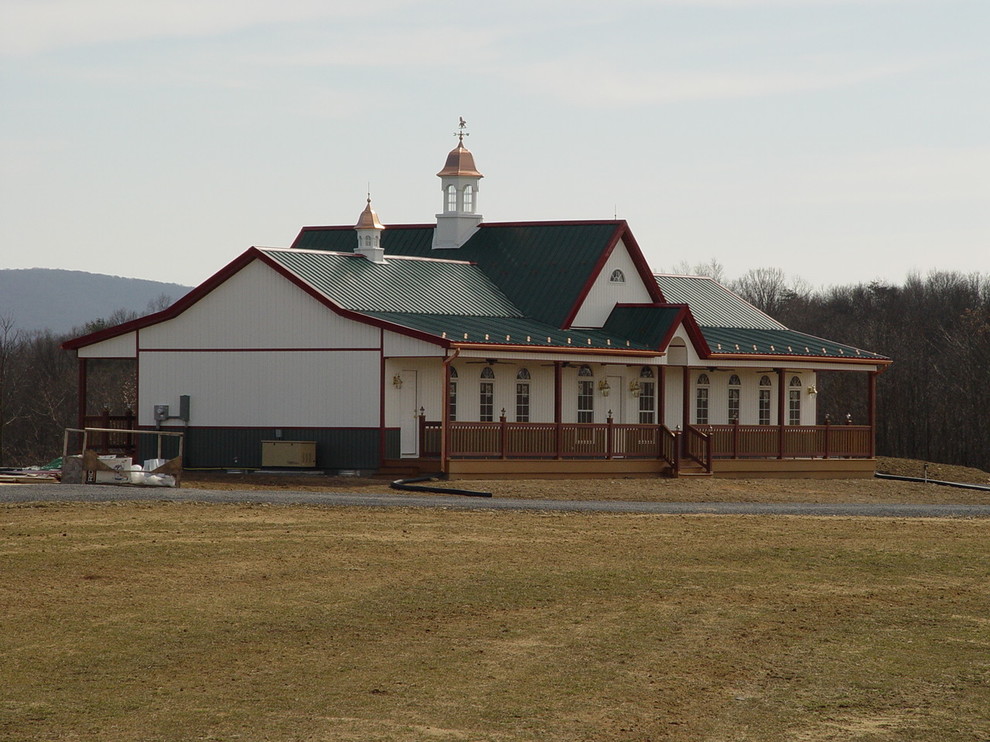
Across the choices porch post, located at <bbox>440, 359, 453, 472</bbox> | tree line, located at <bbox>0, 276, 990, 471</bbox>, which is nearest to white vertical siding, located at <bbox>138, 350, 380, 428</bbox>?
porch post, located at <bbox>440, 359, 453, 472</bbox>

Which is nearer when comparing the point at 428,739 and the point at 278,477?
the point at 428,739

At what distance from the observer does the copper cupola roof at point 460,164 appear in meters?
46.4

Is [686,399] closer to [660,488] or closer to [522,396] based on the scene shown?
[522,396]

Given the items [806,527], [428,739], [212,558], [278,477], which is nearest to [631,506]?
[806,527]

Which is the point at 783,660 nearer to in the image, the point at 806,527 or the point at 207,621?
the point at 207,621

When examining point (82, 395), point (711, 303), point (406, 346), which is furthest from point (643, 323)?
point (82, 395)

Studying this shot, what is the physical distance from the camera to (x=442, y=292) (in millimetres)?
41562

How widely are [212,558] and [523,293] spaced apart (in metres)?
23.3

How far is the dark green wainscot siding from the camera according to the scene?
3641 centimetres

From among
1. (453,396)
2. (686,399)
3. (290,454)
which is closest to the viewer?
(290,454)

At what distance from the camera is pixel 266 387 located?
37688mm

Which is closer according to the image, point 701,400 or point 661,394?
point 661,394

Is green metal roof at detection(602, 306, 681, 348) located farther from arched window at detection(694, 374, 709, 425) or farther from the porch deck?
arched window at detection(694, 374, 709, 425)

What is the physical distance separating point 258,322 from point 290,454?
3396 mm
